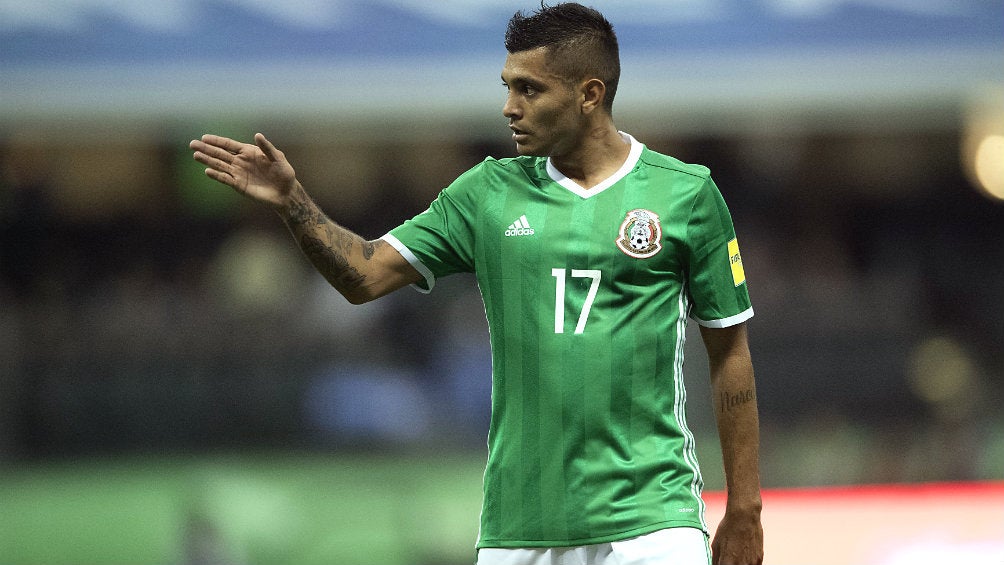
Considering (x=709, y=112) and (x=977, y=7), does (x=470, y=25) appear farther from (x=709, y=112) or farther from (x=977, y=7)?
(x=977, y=7)

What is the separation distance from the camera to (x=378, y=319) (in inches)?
361

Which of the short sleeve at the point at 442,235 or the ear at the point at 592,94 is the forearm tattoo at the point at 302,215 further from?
the ear at the point at 592,94

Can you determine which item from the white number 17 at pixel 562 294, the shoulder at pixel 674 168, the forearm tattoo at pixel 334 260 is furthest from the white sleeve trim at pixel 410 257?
the shoulder at pixel 674 168

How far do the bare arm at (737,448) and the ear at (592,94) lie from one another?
0.61m

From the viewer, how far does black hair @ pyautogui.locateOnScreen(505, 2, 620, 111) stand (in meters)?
3.39

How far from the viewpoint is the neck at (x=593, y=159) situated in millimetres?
3434

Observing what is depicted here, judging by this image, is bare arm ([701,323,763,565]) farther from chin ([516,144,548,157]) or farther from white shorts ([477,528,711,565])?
Result: chin ([516,144,548,157])

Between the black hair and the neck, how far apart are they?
9cm

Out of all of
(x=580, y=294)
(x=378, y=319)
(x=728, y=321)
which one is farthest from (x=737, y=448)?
(x=378, y=319)

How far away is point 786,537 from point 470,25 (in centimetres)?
395

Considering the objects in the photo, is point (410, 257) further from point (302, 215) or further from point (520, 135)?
point (520, 135)

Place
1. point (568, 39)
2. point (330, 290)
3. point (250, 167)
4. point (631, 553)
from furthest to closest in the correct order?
point (330, 290), point (568, 39), point (250, 167), point (631, 553)

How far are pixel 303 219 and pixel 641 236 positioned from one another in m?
0.80

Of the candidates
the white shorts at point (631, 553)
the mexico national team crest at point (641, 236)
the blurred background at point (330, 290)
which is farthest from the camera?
the blurred background at point (330, 290)
